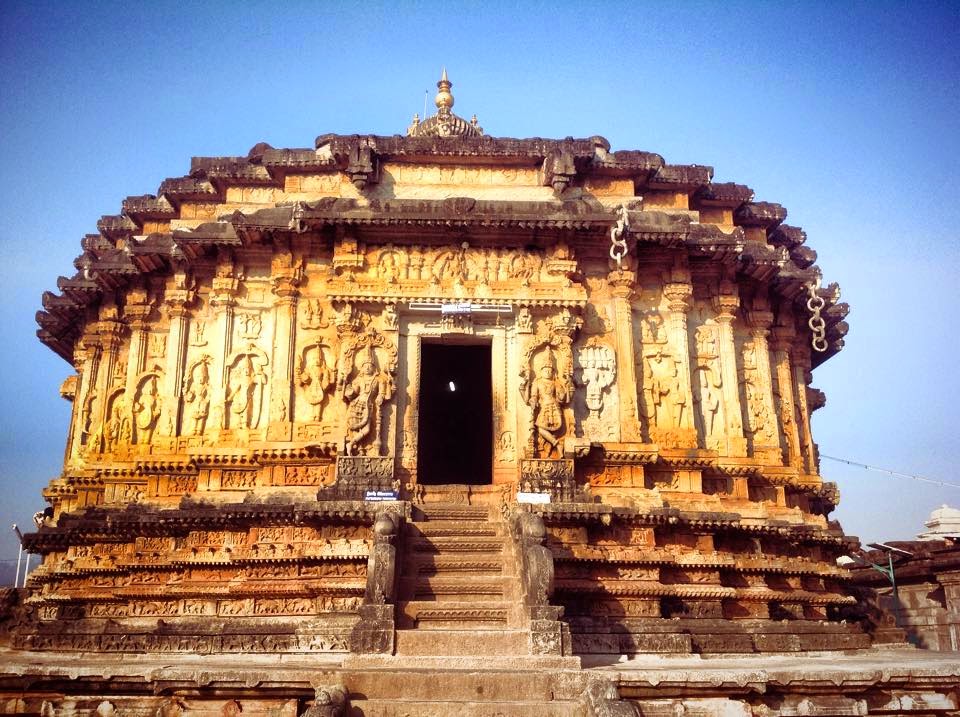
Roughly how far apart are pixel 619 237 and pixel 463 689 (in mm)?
8638

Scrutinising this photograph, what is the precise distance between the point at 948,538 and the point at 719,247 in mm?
10826

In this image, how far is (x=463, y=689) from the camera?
8219 millimetres

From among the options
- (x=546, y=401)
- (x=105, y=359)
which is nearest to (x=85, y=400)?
(x=105, y=359)

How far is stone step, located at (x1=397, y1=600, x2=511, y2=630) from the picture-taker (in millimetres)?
10312

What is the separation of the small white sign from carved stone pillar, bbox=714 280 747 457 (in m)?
3.81

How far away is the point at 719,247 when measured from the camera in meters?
14.7

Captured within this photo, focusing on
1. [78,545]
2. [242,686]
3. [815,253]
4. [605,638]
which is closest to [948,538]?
[815,253]

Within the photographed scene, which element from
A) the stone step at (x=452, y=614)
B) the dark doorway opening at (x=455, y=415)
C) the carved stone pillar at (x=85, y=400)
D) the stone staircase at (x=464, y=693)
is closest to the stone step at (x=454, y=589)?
the stone step at (x=452, y=614)

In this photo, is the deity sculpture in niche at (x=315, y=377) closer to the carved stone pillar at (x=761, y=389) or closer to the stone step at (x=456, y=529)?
the stone step at (x=456, y=529)

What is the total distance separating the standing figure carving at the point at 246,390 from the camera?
14.2 meters

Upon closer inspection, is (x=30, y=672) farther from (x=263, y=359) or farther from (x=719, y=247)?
→ (x=719, y=247)

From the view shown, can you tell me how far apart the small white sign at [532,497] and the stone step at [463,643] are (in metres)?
3.37

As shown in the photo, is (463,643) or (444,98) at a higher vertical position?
(444,98)

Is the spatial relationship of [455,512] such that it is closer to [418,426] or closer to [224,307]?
[418,426]
